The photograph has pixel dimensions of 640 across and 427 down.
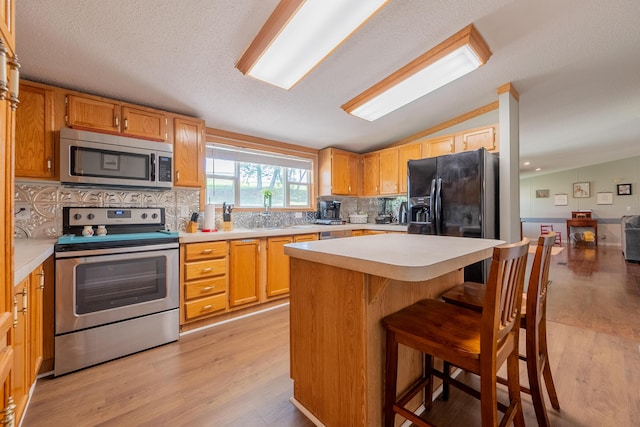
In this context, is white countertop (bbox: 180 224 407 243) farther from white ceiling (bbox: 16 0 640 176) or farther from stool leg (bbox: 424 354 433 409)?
stool leg (bbox: 424 354 433 409)

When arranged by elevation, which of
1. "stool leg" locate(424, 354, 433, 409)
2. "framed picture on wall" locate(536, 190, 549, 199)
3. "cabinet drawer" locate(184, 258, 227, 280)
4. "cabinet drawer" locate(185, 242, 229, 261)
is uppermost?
"framed picture on wall" locate(536, 190, 549, 199)

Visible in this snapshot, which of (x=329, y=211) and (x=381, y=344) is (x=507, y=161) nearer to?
(x=329, y=211)

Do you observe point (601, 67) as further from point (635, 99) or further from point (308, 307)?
point (308, 307)

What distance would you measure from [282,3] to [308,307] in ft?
5.79

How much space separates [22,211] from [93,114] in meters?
1.00

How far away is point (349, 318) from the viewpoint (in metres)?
1.21

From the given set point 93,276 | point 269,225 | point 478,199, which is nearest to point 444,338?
point 478,199

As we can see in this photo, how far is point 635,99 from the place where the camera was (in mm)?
3457

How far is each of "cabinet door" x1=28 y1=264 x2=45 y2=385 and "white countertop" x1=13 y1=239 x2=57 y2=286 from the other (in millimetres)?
126

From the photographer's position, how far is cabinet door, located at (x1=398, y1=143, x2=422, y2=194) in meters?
3.98

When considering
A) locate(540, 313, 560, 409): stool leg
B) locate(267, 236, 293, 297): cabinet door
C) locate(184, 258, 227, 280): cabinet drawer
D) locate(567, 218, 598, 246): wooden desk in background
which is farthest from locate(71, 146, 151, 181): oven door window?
locate(567, 218, 598, 246): wooden desk in background

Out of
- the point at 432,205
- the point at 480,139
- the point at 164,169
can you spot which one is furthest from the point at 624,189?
the point at 164,169

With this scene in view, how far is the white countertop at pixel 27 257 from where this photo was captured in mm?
1215

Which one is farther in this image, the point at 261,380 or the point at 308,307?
the point at 261,380
